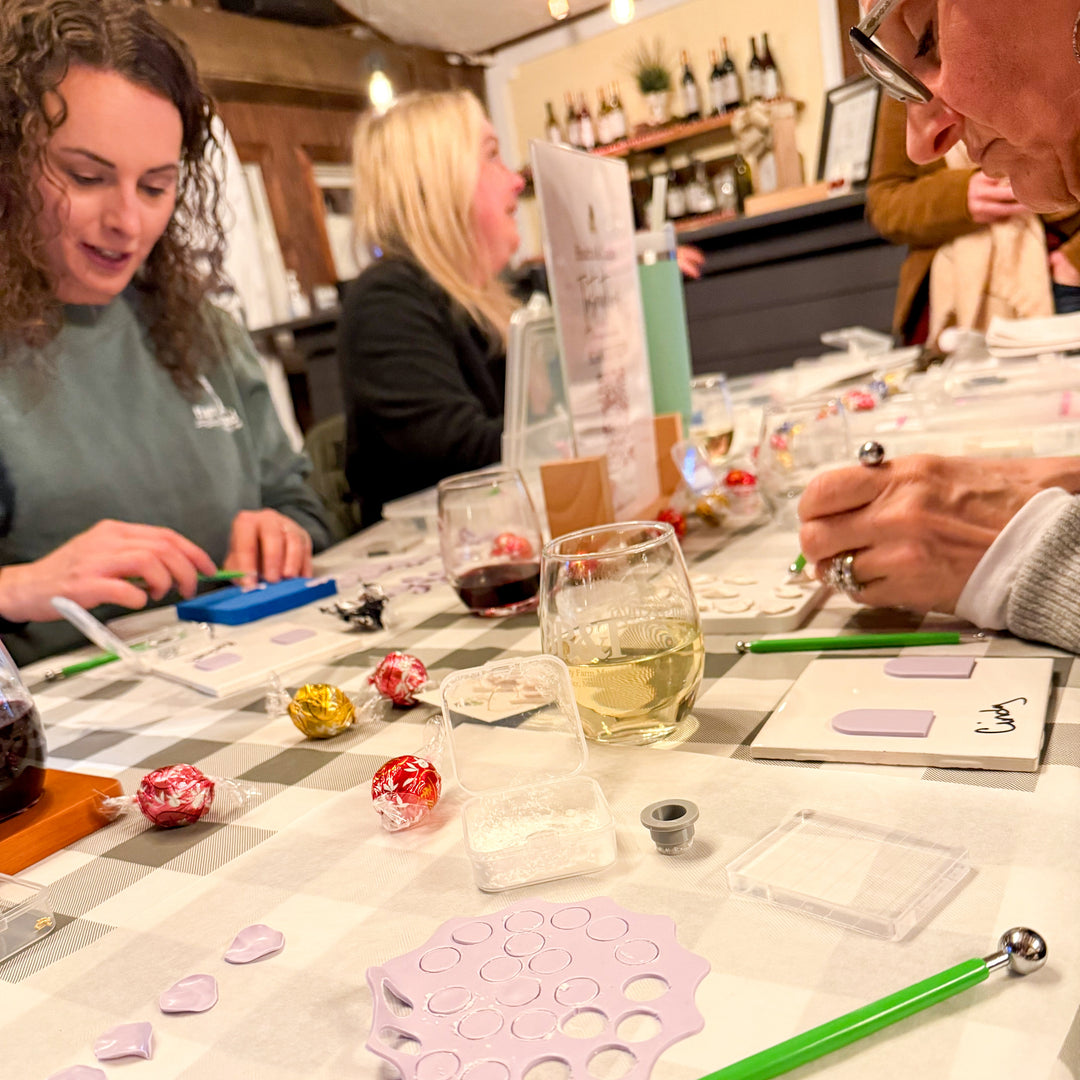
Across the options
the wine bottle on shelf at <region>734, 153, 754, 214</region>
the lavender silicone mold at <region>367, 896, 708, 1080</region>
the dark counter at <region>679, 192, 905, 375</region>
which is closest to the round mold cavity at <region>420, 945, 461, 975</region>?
the lavender silicone mold at <region>367, 896, 708, 1080</region>

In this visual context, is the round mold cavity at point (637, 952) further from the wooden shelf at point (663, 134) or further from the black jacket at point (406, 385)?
the wooden shelf at point (663, 134)

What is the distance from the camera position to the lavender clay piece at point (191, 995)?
48 centimetres

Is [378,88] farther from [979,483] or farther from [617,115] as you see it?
[979,483]

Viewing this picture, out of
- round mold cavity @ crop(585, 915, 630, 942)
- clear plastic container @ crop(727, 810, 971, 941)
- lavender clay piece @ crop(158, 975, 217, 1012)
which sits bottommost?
lavender clay piece @ crop(158, 975, 217, 1012)

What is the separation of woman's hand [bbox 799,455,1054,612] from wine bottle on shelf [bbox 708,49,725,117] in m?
3.51

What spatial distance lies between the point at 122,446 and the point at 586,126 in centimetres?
304

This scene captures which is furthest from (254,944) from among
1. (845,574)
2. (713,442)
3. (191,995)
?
(713,442)

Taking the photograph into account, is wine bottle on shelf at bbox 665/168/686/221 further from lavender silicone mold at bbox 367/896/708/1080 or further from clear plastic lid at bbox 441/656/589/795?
lavender silicone mold at bbox 367/896/708/1080

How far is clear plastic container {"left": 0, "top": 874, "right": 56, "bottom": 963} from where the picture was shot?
0.57 meters

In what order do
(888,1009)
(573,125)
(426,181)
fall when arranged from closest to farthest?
1. (888,1009)
2. (426,181)
3. (573,125)

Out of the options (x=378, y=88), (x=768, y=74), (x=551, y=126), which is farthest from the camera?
(x=551, y=126)

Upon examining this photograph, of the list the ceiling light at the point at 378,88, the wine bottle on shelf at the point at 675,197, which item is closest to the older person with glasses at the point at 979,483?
the ceiling light at the point at 378,88

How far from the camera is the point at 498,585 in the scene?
3.53 feet

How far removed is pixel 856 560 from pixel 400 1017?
1.91 ft
